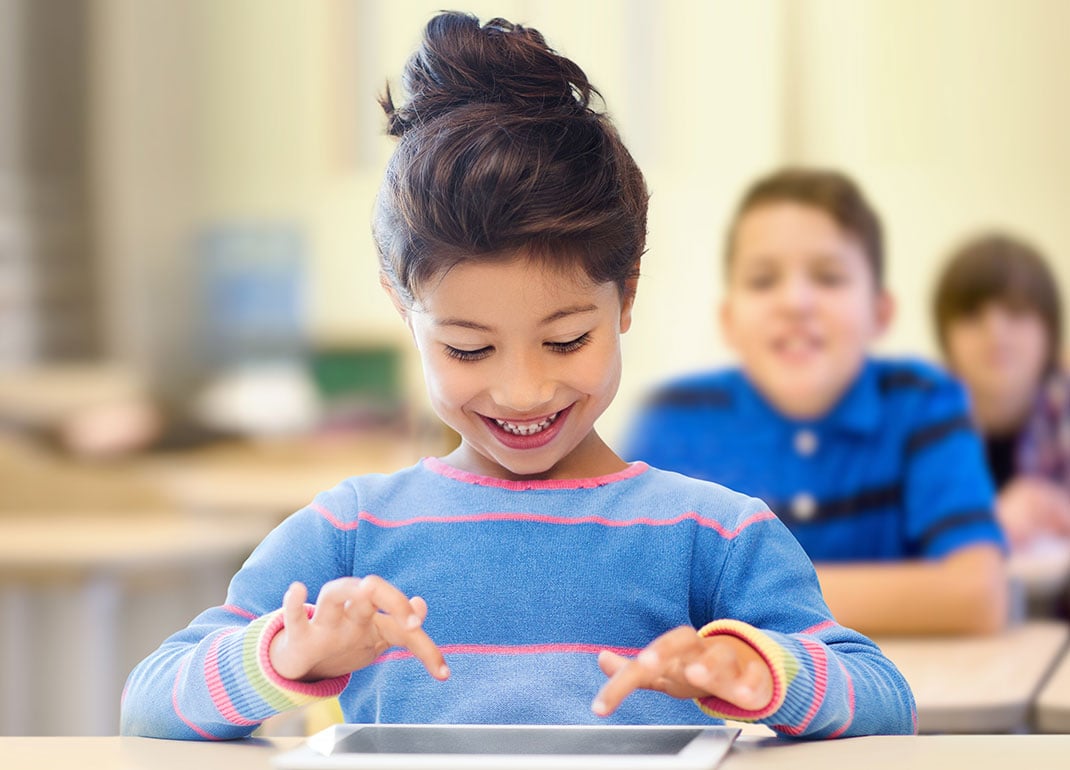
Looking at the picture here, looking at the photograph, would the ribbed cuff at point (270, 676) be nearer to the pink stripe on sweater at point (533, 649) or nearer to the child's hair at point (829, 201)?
the pink stripe on sweater at point (533, 649)

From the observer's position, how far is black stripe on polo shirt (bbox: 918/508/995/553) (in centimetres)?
191

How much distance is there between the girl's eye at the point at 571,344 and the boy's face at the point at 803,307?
1.13 meters

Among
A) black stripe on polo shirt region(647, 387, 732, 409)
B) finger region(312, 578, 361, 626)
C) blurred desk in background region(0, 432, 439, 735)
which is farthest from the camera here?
blurred desk in background region(0, 432, 439, 735)

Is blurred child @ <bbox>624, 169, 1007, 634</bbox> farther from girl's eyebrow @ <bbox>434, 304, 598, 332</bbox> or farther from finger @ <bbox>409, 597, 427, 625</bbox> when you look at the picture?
finger @ <bbox>409, 597, 427, 625</bbox>

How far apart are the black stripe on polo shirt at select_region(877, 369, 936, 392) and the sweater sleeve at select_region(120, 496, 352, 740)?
1262mm

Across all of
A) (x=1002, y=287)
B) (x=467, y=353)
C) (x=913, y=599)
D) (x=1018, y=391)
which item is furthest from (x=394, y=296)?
(x=1002, y=287)

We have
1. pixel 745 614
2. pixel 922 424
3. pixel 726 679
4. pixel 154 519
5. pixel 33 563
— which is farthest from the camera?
pixel 154 519

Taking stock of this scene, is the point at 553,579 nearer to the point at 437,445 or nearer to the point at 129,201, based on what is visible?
the point at 437,445

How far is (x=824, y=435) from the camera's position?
2078mm

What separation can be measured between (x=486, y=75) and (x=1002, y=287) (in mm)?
1916

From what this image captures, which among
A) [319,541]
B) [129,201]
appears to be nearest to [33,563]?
[129,201]

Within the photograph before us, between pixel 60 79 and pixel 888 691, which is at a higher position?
pixel 60 79

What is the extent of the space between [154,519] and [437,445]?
0.91 metres

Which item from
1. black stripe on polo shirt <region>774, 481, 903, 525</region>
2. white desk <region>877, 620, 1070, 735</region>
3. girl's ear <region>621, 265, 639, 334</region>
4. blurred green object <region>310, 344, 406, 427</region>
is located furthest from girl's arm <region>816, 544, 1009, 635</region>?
blurred green object <region>310, 344, 406, 427</region>
